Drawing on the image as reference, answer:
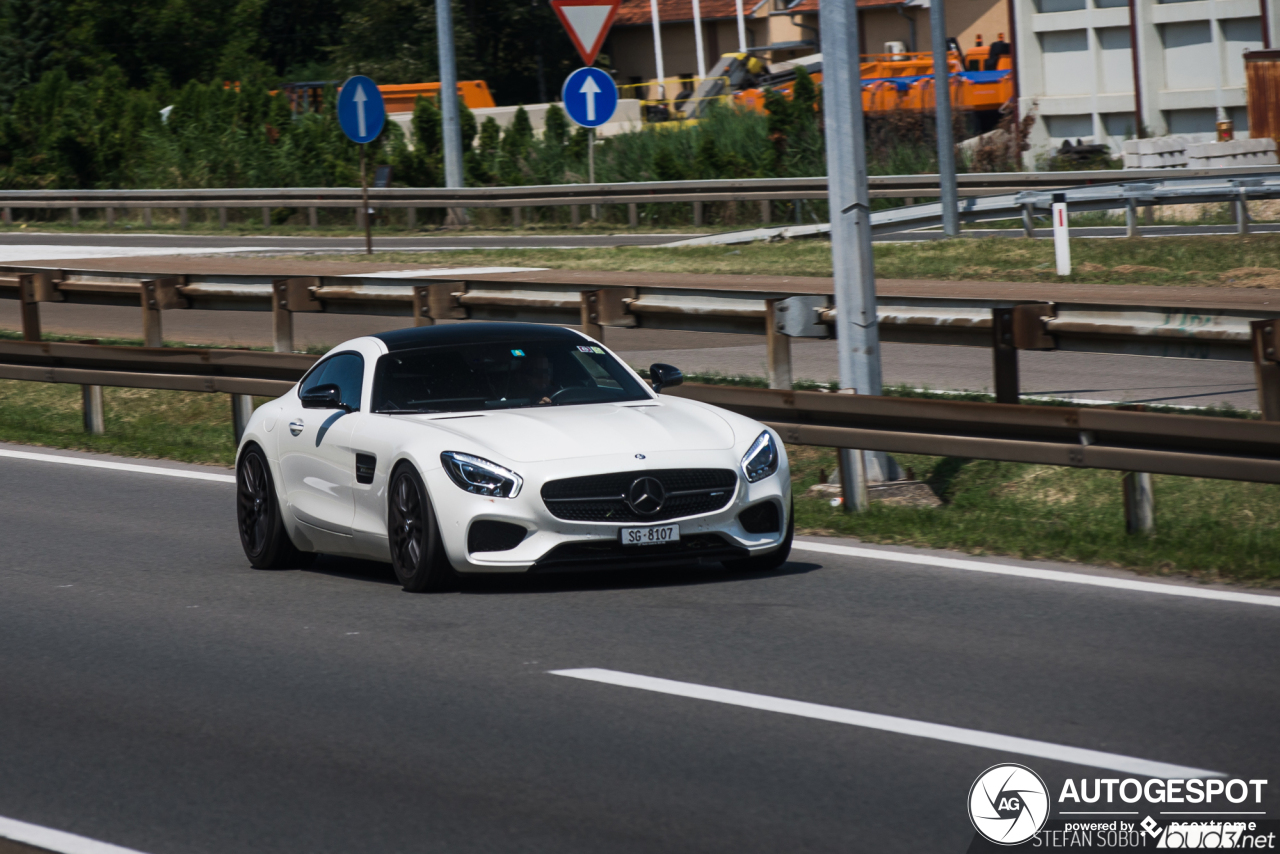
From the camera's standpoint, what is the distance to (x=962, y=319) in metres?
12.0

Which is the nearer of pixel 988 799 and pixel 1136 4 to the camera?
pixel 988 799

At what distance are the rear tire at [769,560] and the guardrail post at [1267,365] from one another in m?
2.48

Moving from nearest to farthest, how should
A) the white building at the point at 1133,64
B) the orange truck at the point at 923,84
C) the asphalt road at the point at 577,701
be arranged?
1. the asphalt road at the point at 577,701
2. the white building at the point at 1133,64
3. the orange truck at the point at 923,84

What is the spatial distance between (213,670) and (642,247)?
20977mm

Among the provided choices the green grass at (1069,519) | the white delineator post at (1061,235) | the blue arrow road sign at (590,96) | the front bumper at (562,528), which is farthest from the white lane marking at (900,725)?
the blue arrow road sign at (590,96)

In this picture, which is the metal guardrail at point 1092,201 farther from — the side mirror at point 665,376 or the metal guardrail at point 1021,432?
the side mirror at point 665,376

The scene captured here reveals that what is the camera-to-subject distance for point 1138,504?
9.85 meters

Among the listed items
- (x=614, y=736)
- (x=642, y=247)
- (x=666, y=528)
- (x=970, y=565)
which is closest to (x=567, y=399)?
(x=666, y=528)

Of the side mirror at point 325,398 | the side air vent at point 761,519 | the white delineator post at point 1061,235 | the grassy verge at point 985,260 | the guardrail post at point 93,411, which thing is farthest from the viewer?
the grassy verge at point 985,260

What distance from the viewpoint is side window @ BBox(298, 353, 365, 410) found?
388 inches

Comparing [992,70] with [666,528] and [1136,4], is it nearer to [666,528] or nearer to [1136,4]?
[1136,4]

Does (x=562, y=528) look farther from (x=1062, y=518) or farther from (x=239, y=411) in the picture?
(x=239, y=411)

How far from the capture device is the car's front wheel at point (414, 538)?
28.7ft

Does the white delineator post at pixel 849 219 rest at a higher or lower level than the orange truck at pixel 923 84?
lower
